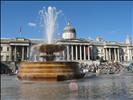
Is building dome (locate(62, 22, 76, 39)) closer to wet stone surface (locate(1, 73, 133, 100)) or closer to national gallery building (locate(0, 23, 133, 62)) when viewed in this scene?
national gallery building (locate(0, 23, 133, 62))

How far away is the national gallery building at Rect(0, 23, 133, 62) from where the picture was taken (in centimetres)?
10800

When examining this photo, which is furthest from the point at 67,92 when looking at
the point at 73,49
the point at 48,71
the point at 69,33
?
the point at 69,33

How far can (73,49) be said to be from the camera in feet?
375

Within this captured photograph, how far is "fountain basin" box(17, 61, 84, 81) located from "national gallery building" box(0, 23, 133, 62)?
72826mm

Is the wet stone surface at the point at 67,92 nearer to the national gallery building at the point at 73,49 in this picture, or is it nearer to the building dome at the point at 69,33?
the national gallery building at the point at 73,49

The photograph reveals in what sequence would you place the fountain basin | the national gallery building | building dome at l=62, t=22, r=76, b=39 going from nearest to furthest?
1. the fountain basin
2. the national gallery building
3. building dome at l=62, t=22, r=76, b=39

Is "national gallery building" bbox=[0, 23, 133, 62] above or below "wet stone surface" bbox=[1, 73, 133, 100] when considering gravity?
above

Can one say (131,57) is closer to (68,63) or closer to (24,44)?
(24,44)

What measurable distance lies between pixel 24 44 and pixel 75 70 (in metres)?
81.7

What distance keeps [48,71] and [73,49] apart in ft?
293

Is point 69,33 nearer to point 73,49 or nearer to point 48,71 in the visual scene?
point 73,49

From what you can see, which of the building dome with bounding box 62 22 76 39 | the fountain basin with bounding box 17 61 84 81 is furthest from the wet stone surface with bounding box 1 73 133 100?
the building dome with bounding box 62 22 76 39

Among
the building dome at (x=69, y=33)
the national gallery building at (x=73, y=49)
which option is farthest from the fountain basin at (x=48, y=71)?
the building dome at (x=69, y=33)

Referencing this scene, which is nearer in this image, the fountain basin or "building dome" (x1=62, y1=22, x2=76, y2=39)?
the fountain basin
